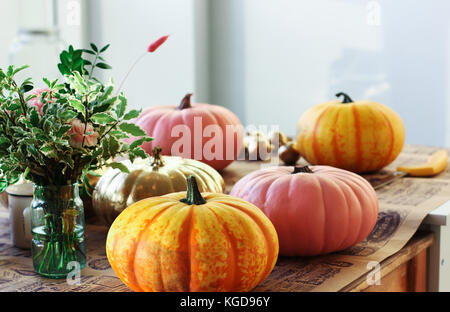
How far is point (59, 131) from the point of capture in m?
0.81

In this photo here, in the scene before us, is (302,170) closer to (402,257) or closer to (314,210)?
(314,210)

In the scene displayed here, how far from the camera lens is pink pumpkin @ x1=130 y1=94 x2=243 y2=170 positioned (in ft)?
5.20

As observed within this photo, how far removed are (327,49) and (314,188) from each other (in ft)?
7.75

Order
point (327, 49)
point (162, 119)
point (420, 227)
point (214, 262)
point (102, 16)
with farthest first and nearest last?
point (102, 16), point (327, 49), point (162, 119), point (420, 227), point (214, 262)

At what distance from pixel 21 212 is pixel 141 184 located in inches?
8.1

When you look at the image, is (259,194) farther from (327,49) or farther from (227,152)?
(327,49)

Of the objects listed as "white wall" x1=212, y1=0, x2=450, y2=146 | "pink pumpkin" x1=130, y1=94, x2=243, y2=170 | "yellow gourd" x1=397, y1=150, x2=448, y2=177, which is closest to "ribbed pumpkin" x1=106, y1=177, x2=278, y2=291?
"pink pumpkin" x1=130, y1=94, x2=243, y2=170

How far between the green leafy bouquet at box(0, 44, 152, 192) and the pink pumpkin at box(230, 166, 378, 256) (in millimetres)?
253

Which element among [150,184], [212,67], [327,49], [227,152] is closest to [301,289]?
[150,184]

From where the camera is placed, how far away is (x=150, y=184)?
1108mm

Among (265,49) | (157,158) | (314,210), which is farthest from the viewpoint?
(265,49)

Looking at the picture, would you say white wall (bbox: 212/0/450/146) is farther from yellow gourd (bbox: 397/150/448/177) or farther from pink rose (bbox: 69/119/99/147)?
pink rose (bbox: 69/119/99/147)

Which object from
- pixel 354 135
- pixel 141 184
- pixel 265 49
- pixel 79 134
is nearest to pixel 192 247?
pixel 79 134

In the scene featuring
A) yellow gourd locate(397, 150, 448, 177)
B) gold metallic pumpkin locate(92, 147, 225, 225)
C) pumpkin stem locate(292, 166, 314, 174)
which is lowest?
yellow gourd locate(397, 150, 448, 177)
